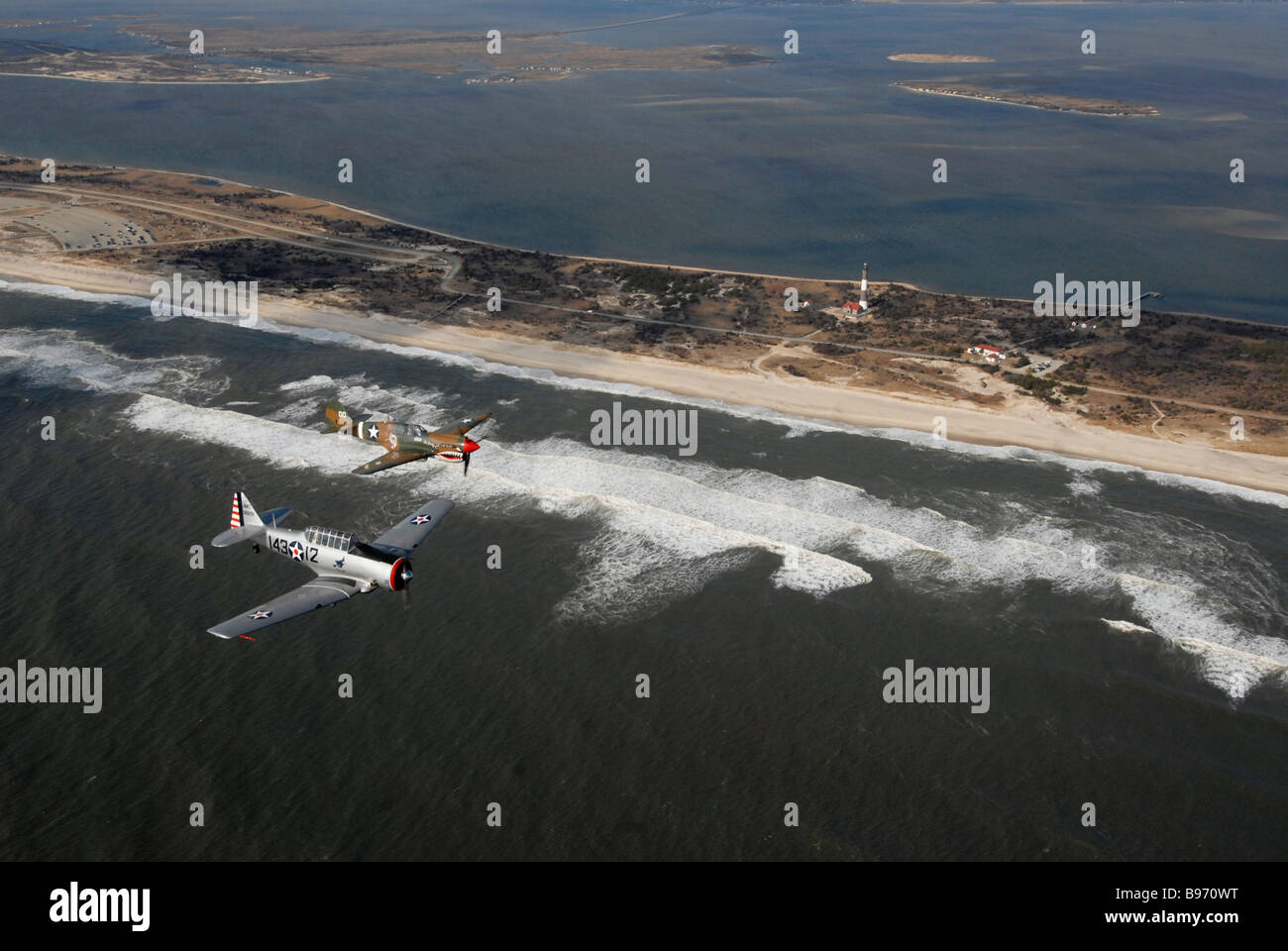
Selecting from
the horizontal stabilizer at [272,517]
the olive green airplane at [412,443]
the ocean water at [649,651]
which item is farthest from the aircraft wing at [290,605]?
the olive green airplane at [412,443]

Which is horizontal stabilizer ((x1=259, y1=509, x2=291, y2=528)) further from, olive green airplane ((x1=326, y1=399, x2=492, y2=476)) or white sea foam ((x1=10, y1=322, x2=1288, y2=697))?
white sea foam ((x1=10, y1=322, x2=1288, y2=697))

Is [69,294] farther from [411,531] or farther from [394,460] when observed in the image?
[411,531]

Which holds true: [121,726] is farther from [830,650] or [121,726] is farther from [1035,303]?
[1035,303]

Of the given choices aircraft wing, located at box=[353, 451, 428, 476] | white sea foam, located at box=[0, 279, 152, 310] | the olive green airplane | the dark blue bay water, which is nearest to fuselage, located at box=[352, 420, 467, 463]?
the olive green airplane
